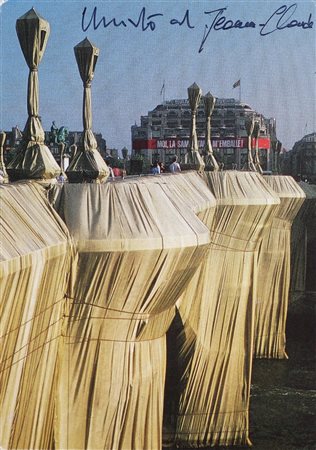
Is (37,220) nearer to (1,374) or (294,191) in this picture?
(1,374)

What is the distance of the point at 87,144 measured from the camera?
923 centimetres

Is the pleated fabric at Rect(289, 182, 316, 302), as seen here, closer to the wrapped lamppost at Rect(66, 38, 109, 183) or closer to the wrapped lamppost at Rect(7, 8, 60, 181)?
the wrapped lamppost at Rect(66, 38, 109, 183)

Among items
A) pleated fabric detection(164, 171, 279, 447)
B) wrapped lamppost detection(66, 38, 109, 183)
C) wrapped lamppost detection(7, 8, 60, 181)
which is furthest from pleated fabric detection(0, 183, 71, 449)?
pleated fabric detection(164, 171, 279, 447)

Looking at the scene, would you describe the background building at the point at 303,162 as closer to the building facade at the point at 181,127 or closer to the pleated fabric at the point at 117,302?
the building facade at the point at 181,127

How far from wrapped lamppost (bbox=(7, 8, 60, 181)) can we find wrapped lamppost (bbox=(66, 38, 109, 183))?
0.74 meters

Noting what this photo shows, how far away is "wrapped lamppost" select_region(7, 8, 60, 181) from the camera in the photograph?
8102mm

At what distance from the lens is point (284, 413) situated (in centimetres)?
1939

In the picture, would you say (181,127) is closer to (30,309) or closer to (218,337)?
(218,337)

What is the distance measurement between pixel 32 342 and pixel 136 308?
1.76 metres

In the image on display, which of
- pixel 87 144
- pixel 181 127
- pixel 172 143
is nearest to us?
pixel 87 144

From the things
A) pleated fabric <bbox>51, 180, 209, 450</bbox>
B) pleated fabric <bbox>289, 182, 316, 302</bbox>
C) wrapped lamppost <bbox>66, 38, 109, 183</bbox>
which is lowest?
pleated fabric <bbox>289, 182, 316, 302</bbox>

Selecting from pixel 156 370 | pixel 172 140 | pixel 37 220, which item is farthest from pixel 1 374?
pixel 172 140

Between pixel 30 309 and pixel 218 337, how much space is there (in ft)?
28.5

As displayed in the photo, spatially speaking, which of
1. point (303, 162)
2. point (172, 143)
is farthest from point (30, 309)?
point (303, 162)
